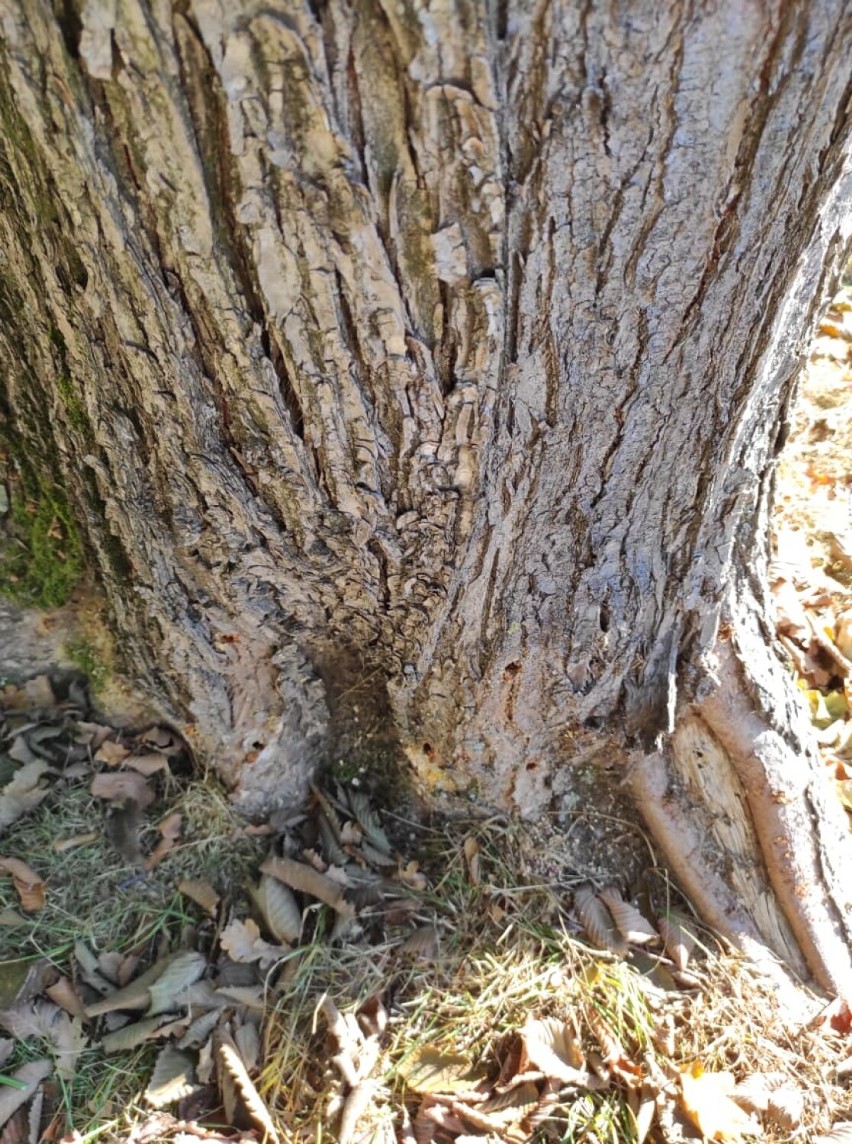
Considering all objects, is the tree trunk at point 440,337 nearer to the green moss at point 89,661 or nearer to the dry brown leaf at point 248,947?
the green moss at point 89,661

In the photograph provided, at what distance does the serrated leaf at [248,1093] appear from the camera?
1817 mm

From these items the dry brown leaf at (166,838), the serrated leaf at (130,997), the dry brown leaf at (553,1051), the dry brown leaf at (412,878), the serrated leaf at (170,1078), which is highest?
the dry brown leaf at (166,838)

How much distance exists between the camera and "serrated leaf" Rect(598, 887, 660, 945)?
2163 mm

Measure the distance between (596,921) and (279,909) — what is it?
86 cm

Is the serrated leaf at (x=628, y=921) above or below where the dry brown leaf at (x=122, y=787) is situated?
below

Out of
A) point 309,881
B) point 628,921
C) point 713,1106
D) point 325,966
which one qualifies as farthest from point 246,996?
point 713,1106

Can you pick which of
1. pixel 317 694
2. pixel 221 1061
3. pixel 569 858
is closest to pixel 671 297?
pixel 317 694

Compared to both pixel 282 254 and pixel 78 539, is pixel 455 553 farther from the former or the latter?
pixel 78 539

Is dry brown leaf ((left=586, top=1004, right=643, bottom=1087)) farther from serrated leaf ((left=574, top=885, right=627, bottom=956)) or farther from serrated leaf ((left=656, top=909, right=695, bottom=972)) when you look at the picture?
serrated leaf ((left=656, top=909, right=695, bottom=972))

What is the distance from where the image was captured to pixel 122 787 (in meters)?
2.28

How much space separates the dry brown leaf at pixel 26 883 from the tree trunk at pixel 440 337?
591 mm

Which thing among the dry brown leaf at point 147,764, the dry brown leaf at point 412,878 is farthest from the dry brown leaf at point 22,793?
the dry brown leaf at point 412,878

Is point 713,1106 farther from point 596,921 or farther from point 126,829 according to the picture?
point 126,829

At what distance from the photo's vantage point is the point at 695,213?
3.76ft
